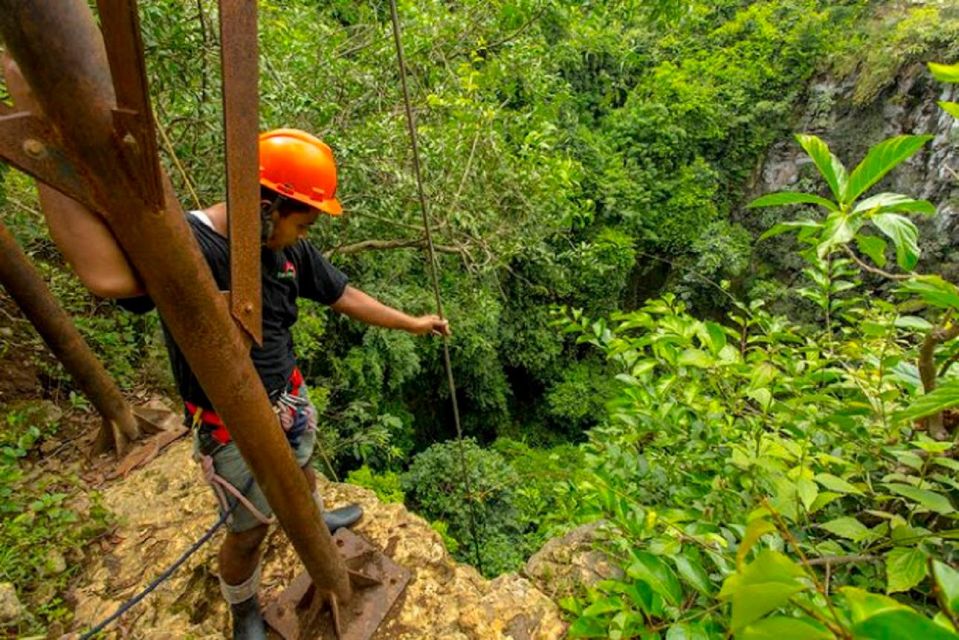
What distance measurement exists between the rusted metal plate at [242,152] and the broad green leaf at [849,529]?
1303mm

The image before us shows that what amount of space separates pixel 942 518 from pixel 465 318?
582 centimetres

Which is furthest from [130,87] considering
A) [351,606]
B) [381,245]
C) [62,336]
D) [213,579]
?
[381,245]

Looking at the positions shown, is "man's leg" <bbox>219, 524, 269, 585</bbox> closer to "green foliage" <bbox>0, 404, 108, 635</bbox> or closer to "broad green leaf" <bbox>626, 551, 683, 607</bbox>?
"green foliage" <bbox>0, 404, 108, 635</bbox>

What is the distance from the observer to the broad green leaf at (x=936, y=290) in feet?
2.47

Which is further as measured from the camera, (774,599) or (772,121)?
(772,121)

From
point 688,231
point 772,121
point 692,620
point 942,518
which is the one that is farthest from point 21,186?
point 772,121

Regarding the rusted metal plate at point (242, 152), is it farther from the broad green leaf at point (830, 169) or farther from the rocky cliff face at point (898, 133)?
the rocky cliff face at point (898, 133)

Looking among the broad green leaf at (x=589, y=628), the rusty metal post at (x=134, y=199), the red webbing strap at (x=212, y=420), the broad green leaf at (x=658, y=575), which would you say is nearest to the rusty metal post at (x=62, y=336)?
the red webbing strap at (x=212, y=420)

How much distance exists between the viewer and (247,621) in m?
1.82

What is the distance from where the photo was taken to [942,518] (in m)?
1.08

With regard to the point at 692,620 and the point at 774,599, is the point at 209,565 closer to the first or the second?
the point at 692,620

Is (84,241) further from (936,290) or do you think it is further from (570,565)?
(570,565)

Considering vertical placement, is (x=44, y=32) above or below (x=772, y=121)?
below

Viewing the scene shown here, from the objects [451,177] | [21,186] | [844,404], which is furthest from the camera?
[451,177]
